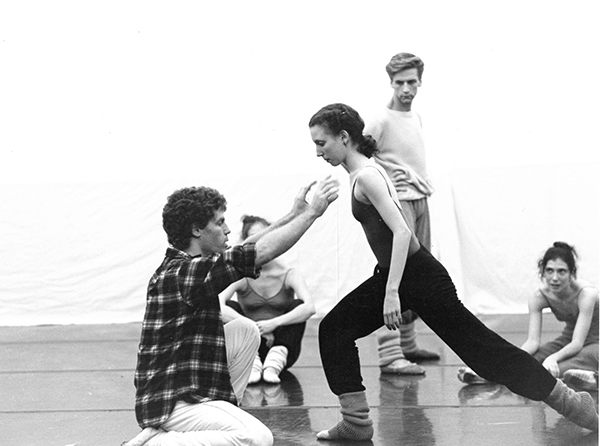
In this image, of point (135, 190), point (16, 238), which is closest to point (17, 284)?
point (16, 238)

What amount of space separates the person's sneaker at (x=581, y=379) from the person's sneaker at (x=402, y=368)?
84cm

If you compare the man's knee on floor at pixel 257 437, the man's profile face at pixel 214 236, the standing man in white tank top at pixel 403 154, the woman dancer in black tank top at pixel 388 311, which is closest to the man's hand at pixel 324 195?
the man's profile face at pixel 214 236

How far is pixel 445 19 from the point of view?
27.7 feet

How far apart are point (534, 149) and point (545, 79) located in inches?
19.7

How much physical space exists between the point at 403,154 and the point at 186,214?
8.10 ft

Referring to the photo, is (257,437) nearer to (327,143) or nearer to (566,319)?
(327,143)

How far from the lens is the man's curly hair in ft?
13.6

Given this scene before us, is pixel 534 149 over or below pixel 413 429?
over

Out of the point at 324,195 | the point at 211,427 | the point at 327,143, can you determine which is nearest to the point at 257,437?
the point at 211,427

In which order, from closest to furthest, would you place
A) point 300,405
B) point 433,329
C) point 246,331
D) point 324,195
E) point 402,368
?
point 324,195 < point 246,331 < point 433,329 < point 300,405 < point 402,368

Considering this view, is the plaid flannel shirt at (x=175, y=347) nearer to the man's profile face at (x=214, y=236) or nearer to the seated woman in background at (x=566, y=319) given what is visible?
the man's profile face at (x=214, y=236)

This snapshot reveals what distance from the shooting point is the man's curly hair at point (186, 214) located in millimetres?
4137

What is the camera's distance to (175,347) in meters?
4.06

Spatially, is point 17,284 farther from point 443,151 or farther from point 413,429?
point 413,429
